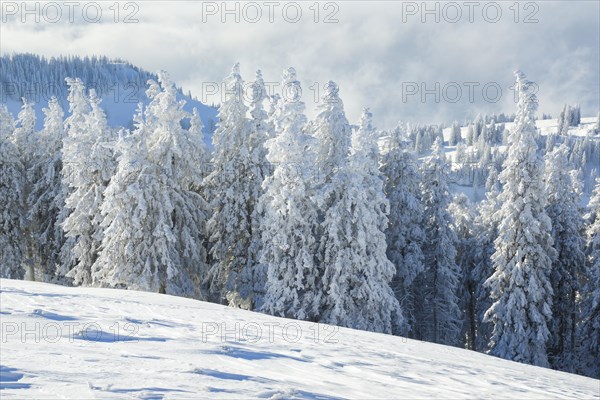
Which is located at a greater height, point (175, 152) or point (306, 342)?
point (175, 152)

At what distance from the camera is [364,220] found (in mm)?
23656

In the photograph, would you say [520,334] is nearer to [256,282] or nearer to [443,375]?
[256,282]

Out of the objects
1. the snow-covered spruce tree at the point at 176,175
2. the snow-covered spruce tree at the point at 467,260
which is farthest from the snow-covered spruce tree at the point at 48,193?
the snow-covered spruce tree at the point at 467,260

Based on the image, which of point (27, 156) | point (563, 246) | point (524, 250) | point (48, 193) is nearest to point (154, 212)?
point (48, 193)

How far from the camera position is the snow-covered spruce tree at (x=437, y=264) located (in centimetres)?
3166

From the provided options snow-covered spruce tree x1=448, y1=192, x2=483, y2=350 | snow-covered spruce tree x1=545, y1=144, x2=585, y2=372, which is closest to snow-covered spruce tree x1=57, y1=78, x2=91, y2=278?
snow-covered spruce tree x1=448, y1=192, x2=483, y2=350

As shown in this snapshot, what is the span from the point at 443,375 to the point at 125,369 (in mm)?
5142

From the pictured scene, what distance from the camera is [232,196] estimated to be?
2594 cm

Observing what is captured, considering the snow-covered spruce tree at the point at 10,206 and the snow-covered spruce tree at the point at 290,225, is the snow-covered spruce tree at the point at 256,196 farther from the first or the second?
the snow-covered spruce tree at the point at 10,206

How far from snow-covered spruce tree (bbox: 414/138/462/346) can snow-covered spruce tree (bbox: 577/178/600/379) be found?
694 centimetres

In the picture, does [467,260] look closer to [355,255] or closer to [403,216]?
[403,216]

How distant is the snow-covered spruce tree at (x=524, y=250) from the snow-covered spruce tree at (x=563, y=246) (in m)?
2.86

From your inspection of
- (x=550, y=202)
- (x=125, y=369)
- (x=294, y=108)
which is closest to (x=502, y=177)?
(x=550, y=202)

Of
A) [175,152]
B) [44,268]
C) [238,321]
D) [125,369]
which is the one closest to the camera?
[125,369]
